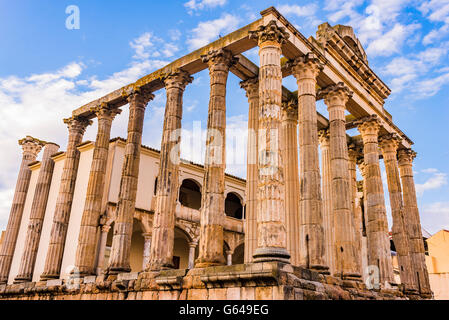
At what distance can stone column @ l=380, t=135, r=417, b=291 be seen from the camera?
62.5 feet

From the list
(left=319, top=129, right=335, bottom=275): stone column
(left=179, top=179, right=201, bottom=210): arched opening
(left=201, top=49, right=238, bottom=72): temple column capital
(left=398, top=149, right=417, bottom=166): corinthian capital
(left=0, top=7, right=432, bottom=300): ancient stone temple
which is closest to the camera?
(left=0, top=7, right=432, bottom=300): ancient stone temple

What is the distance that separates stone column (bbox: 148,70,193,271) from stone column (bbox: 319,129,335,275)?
22.2ft

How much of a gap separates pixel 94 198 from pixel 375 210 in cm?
1257

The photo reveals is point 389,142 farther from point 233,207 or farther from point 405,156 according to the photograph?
point 233,207

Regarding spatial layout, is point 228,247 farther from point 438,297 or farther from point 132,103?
point 438,297

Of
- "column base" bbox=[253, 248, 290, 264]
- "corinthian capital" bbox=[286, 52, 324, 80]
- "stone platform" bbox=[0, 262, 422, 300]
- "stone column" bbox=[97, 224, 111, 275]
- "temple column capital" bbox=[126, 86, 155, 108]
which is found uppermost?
"temple column capital" bbox=[126, 86, 155, 108]

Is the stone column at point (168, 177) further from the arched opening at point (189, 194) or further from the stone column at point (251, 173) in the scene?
the arched opening at point (189, 194)

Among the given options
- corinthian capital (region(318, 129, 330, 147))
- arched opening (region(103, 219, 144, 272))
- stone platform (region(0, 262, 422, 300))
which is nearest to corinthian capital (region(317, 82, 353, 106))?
corinthian capital (region(318, 129, 330, 147))

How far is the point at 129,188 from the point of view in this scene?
55.6ft

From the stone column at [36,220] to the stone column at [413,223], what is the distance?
18559 mm

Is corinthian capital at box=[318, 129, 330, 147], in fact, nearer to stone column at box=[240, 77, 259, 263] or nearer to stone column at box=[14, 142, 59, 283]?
stone column at box=[240, 77, 259, 263]

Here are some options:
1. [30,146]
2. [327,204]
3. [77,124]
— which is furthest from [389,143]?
[30,146]

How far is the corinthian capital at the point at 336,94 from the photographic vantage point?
1677cm

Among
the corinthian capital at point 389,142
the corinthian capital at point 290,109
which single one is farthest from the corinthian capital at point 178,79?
the corinthian capital at point 389,142
